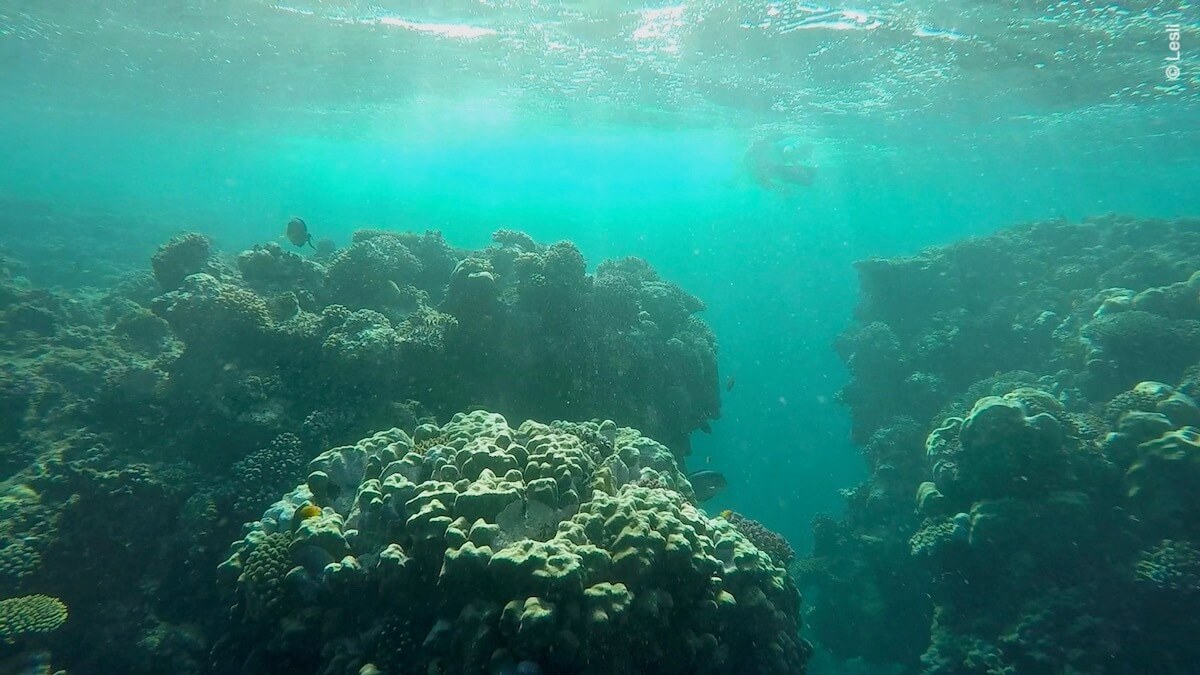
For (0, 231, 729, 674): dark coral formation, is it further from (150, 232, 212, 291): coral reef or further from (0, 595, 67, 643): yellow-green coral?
(0, 595, 67, 643): yellow-green coral

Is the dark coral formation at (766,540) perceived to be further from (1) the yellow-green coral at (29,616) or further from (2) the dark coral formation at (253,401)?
(1) the yellow-green coral at (29,616)

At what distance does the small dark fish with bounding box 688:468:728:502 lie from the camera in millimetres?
12492

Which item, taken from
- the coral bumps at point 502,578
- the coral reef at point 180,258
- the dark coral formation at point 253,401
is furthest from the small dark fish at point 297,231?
the coral bumps at point 502,578

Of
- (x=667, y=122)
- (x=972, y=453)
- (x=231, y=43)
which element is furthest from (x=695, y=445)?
(x=231, y=43)

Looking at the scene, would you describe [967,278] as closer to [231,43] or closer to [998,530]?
[998,530]

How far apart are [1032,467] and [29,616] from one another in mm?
16130

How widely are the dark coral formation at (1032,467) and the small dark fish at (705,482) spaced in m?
4.74

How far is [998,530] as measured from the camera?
401 inches

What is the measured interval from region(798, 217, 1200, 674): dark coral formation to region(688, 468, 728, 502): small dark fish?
4744 millimetres

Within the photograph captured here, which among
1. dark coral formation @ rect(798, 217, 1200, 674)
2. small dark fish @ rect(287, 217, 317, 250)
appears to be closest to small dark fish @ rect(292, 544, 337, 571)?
small dark fish @ rect(287, 217, 317, 250)

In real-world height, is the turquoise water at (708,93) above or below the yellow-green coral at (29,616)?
above

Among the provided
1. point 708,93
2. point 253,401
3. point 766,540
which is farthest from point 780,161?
point 253,401

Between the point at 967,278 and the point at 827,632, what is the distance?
1576cm

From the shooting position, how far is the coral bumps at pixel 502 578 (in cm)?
446
